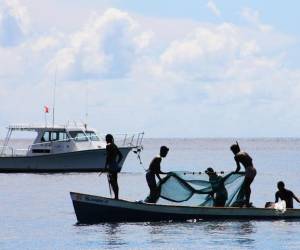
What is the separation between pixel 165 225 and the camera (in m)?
26.8

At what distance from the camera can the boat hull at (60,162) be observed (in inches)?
2117

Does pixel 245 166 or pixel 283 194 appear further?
pixel 283 194

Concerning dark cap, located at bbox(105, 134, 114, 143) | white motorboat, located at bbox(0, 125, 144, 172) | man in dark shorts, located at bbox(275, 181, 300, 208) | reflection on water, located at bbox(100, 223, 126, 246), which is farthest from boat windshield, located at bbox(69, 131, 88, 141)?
man in dark shorts, located at bbox(275, 181, 300, 208)

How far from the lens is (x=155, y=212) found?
2703 centimetres

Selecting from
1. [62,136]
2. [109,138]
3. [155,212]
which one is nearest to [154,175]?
[155,212]

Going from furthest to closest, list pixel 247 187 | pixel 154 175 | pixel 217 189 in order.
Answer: pixel 217 189 → pixel 154 175 → pixel 247 187

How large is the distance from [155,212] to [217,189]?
1.82 m

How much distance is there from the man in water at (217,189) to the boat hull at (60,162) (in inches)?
1039

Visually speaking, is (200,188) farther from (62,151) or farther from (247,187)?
(62,151)

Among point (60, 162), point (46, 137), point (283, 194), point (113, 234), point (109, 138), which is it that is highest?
point (46, 137)

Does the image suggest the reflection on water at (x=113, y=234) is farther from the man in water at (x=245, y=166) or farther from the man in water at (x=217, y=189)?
the man in water at (x=245, y=166)

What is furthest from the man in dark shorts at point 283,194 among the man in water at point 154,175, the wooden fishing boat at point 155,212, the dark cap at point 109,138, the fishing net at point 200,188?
the dark cap at point 109,138

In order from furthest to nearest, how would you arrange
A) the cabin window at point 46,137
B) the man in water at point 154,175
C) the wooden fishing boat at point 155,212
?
the cabin window at point 46,137, the wooden fishing boat at point 155,212, the man in water at point 154,175

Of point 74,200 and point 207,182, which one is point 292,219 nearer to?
point 207,182
